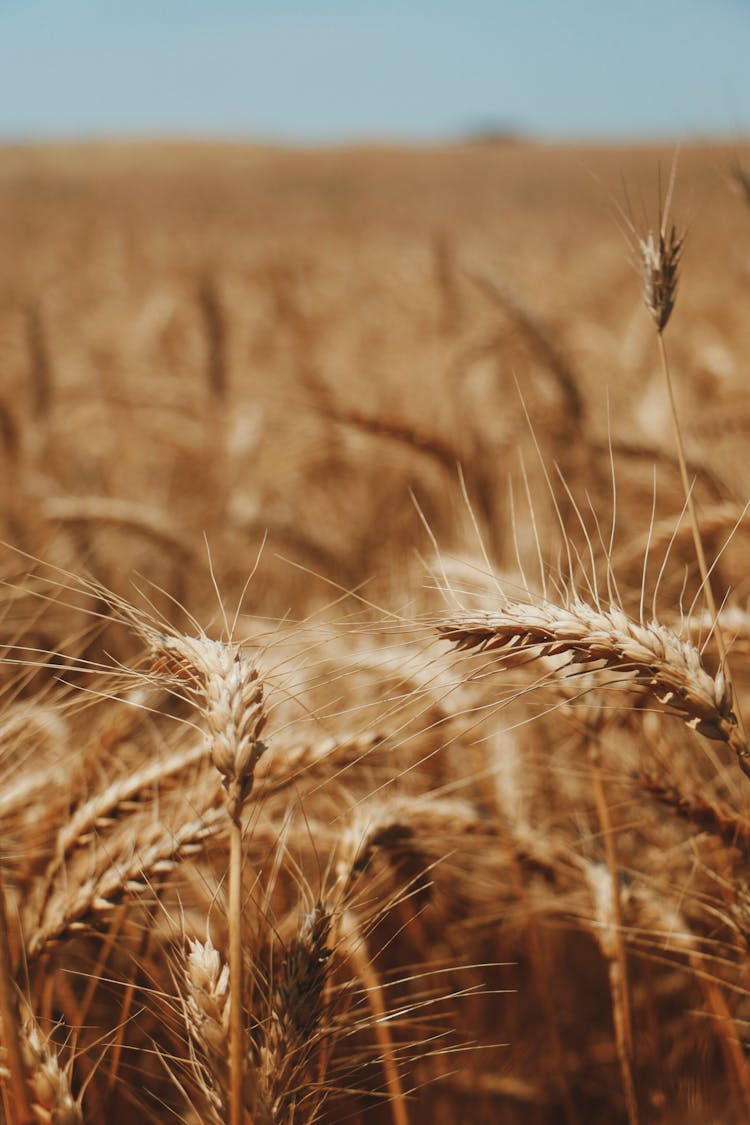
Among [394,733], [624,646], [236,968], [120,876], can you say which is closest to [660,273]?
[624,646]

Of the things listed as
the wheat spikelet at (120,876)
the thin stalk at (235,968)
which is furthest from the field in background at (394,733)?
the thin stalk at (235,968)

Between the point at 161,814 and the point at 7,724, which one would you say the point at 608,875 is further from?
the point at 7,724

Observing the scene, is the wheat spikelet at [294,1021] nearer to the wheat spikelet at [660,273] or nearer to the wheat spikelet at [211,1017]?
the wheat spikelet at [211,1017]

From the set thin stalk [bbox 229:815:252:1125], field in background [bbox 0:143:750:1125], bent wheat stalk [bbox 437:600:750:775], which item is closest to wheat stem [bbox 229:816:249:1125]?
thin stalk [bbox 229:815:252:1125]

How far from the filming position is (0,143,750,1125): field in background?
992 mm

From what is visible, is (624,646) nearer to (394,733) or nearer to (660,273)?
(394,733)

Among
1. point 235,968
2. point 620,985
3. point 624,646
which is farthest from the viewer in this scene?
point 620,985

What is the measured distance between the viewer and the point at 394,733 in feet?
3.03

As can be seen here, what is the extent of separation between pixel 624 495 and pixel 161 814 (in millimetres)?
1945

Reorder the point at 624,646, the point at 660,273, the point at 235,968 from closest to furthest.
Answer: the point at 235,968, the point at 624,646, the point at 660,273

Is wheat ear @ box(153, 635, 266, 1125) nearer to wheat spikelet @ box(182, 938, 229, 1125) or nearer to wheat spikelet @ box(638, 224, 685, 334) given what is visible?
wheat spikelet @ box(182, 938, 229, 1125)

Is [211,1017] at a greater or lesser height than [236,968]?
lesser

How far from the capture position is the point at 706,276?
9.02m

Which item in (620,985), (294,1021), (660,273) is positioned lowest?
(620,985)
